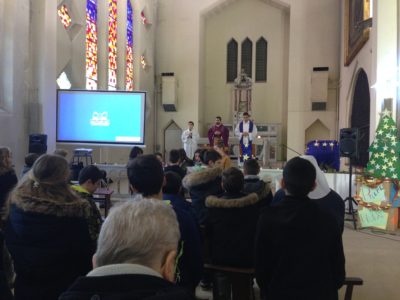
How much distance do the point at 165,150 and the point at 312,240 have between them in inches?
584

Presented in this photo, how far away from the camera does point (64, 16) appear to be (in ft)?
32.4

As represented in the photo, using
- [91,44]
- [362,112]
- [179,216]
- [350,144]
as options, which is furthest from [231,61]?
[179,216]

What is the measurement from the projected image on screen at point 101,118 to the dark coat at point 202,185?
17.8ft

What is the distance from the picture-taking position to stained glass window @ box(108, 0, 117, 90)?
12312 mm

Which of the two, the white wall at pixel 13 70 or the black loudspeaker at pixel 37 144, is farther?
the white wall at pixel 13 70

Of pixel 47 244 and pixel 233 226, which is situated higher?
pixel 47 244

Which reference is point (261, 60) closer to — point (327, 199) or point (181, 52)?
point (181, 52)

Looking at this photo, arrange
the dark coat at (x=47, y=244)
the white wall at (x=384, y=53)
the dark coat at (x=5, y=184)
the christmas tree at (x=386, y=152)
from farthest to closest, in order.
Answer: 1. the white wall at (x=384, y=53)
2. the christmas tree at (x=386, y=152)
3. the dark coat at (x=5, y=184)
4. the dark coat at (x=47, y=244)

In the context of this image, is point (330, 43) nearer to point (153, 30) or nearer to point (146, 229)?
point (153, 30)

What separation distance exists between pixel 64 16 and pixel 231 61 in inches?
348

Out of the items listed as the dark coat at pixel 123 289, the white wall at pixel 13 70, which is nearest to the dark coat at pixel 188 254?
the dark coat at pixel 123 289

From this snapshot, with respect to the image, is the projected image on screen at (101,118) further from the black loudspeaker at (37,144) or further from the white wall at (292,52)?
the white wall at (292,52)

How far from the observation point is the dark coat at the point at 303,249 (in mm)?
1938

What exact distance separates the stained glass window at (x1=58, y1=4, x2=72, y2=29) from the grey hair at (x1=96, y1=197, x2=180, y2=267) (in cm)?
963
